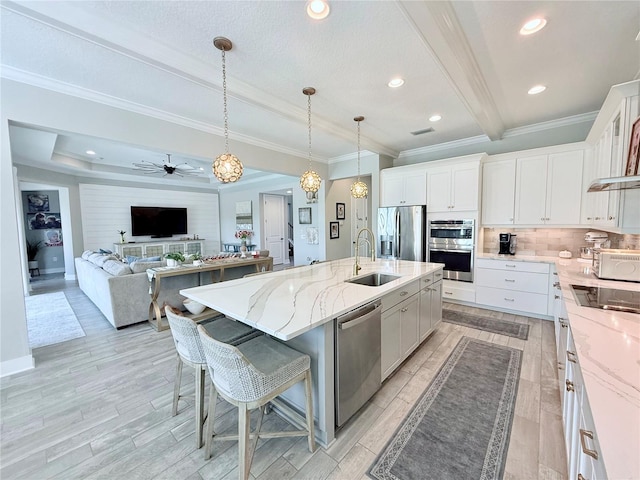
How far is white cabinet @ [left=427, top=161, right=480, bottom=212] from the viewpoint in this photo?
4074 millimetres

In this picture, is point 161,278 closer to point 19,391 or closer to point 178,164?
point 19,391

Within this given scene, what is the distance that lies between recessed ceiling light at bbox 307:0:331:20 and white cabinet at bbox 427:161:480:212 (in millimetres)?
3290

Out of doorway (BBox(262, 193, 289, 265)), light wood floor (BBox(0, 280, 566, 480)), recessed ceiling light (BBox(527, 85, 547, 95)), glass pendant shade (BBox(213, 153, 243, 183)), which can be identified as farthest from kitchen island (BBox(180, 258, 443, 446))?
doorway (BBox(262, 193, 289, 265))

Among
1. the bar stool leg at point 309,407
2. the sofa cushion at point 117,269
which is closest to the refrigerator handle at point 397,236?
the bar stool leg at point 309,407

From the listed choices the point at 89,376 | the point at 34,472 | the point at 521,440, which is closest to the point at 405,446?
the point at 521,440

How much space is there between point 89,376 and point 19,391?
485 millimetres

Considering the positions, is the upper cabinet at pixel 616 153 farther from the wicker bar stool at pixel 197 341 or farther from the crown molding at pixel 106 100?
the crown molding at pixel 106 100

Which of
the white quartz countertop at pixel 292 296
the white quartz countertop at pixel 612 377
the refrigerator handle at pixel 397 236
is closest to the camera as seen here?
the white quartz countertop at pixel 612 377

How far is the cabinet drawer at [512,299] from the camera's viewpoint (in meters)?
3.63

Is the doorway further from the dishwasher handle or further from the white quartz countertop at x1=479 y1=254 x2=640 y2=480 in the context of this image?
the white quartz countertop at x1=479 y1=254 x2=640 y2=480

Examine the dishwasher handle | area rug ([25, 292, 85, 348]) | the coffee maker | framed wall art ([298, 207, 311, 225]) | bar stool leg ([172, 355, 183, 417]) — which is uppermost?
framed wall art ([298, 207, 311, 225])

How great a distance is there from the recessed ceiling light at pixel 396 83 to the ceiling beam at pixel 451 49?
0.42 meters

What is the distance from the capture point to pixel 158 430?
187cm

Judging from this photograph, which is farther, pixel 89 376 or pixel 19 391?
pixel 89 376
